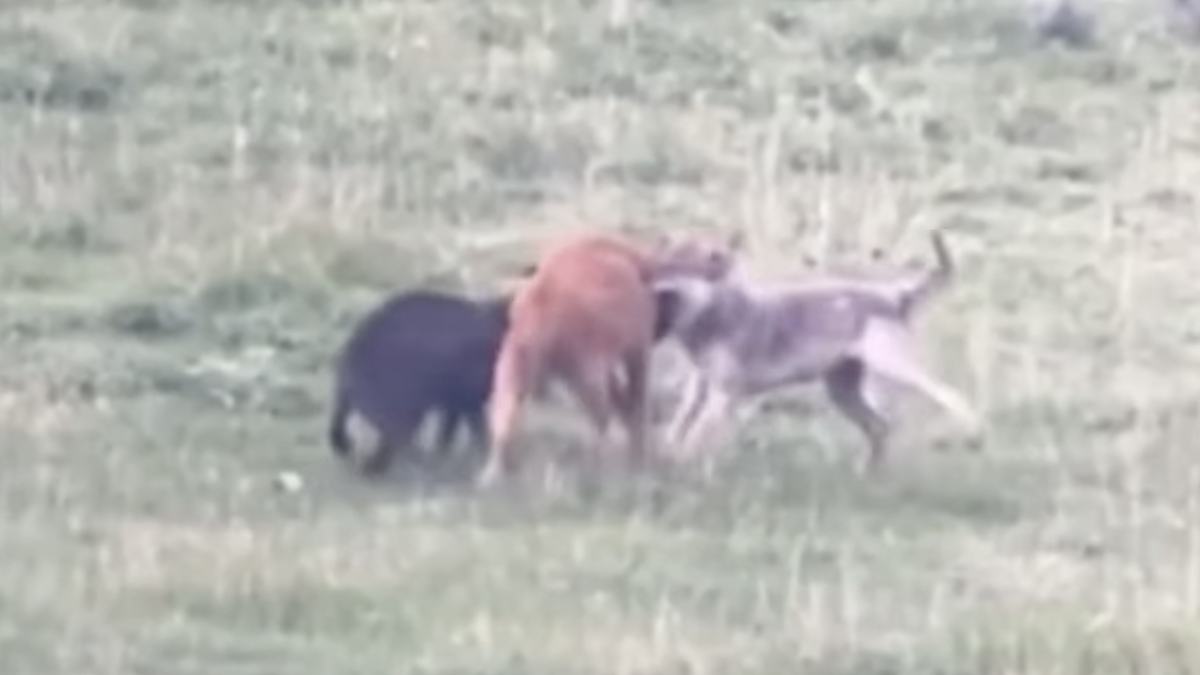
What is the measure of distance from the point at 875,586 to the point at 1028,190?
4641 millimetres

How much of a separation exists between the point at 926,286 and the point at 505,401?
117 centimetres

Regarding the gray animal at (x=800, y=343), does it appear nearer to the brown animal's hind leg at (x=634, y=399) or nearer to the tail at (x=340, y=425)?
the brown animal's hind leg at (x=634, y=399)

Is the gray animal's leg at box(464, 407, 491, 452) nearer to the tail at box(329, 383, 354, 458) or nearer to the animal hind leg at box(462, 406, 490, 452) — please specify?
the animal hind leg at box(462, 406, 490, 452)

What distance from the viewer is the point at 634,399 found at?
35.4 ft

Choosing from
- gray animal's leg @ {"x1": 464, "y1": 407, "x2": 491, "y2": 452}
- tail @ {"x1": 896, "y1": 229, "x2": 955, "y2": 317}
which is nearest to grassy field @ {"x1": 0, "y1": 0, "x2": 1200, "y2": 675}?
gray animal's leg @ {"x1": 464, "y1": 407, "x2": 491, "y2": 452}


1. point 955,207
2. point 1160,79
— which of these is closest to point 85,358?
point 955,207

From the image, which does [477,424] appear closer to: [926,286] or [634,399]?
[634,399]

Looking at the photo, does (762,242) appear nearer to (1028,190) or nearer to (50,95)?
(1028,190)

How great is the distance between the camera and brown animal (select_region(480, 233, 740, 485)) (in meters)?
10.8

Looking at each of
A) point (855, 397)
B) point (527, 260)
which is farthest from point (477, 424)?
point (527, 260)

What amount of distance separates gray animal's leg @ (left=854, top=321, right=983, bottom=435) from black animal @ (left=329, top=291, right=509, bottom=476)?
90 cm

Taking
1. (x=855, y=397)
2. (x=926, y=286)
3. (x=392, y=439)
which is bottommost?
(x=392, y=439)

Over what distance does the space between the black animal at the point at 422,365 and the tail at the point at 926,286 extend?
3.24 ft

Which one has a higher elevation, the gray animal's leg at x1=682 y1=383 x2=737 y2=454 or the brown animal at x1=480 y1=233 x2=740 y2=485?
the brown animal at x1=480 y1=233 x2=740 y2=485
